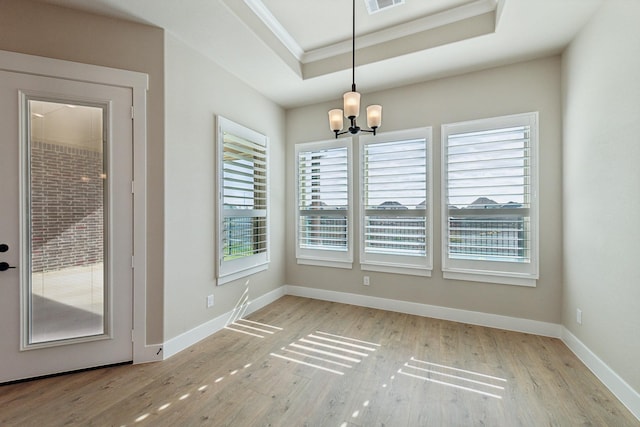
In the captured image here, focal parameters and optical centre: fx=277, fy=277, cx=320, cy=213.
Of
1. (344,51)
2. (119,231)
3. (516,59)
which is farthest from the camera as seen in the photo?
(344,51)

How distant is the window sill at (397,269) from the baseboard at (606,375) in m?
1.46

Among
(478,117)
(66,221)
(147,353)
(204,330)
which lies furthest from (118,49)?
(478,117)

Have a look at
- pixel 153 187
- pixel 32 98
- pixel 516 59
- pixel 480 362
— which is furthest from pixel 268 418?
pixel 516 59

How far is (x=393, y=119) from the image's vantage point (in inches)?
148

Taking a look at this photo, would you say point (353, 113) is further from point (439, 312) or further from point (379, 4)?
point (439, 312)

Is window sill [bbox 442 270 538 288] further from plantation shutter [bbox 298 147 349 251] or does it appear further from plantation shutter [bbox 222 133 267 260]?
plantation shutter [bbox 222 133 267 260]

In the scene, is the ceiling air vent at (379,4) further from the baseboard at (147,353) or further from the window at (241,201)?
the baseboard at (147,353)

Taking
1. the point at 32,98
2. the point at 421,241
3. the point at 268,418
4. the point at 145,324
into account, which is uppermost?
the point at 32,98

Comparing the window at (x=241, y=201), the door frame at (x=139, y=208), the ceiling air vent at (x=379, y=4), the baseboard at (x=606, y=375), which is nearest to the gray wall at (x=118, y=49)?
the door frame at (x=139, y=208)

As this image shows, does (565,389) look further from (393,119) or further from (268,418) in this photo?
(393,119)

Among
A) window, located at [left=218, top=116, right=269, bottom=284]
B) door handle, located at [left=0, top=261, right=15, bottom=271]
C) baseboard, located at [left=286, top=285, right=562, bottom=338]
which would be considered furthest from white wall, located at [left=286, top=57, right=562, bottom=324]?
door handle, located at [left=0, top=261, right=15, bottom=271]

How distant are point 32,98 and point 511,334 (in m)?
5.04

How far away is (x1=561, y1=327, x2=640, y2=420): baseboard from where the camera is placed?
6.20 feet

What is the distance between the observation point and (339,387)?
219 centimetres
